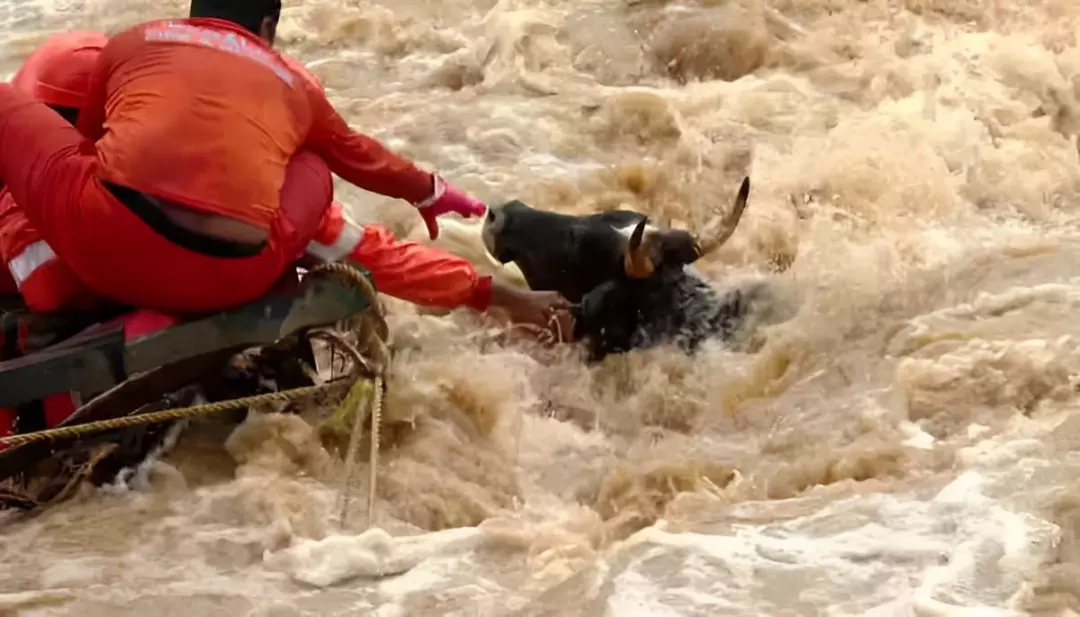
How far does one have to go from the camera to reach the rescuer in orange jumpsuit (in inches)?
88.7

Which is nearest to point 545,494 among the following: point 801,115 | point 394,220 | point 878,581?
point 878,581

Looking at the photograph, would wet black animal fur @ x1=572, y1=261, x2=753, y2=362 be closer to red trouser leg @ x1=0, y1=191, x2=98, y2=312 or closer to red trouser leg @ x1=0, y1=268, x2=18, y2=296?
red trouser leg @ x1=0, y1=191, x2=98, y2=312

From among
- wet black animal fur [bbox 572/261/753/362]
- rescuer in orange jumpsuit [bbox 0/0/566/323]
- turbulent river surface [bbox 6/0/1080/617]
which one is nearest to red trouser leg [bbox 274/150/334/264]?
rescuer in orange jumpsuit [bbox 0/0/566/323]

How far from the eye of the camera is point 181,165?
2.25 metres

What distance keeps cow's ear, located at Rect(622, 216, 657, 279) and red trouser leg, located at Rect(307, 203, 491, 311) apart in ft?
1.44

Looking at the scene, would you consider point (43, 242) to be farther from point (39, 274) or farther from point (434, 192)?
point (434, 192)

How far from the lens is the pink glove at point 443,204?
9.56 ft

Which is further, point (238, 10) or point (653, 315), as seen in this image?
point (653, 315)

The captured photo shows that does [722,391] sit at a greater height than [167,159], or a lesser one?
lesser

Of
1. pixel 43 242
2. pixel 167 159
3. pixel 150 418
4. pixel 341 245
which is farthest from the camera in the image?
pixel 341 245

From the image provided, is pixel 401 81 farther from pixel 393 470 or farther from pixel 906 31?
pixel 393 470

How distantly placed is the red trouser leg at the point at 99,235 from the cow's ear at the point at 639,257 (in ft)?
3.17

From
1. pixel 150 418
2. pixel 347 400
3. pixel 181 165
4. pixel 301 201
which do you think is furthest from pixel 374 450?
pixel 181 165

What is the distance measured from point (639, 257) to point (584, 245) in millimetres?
174
